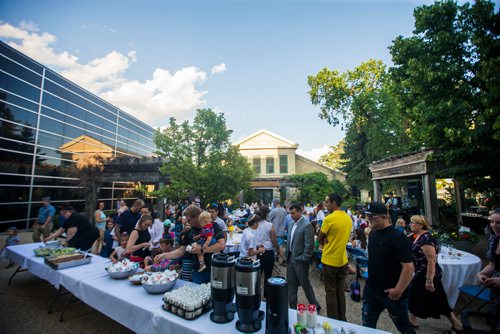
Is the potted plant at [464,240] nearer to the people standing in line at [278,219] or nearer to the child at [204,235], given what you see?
the people standing in line at [278,219]

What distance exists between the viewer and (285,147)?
1046 inches

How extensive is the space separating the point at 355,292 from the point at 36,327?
5868 mm

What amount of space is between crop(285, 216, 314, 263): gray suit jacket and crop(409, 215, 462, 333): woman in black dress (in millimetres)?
1645

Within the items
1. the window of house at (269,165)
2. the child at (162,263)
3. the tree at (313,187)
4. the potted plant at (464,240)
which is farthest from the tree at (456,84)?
the window of house at (269,165)

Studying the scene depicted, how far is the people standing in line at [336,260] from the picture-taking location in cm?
338

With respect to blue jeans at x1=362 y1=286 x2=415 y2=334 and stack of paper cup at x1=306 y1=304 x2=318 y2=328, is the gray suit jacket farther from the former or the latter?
stack of paper cup at x1=306 y1=304 x2=318 y2=328

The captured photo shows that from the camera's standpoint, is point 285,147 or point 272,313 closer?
point 272,313

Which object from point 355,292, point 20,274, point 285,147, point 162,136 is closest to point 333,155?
point 285,147

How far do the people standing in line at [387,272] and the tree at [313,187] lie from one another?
59.3 ft

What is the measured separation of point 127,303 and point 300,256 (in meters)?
2.61

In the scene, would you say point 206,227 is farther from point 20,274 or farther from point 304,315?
point 20,274

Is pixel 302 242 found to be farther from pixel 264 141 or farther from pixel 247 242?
pixel 264 141

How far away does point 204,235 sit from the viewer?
3248mm

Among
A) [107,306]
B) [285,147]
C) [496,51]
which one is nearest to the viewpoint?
[107,306]
